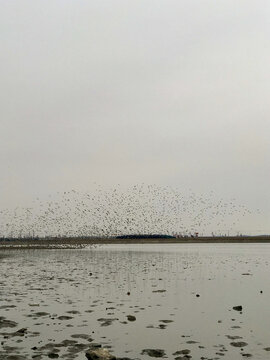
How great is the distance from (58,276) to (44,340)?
75.2 feet

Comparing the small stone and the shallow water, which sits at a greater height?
the shallow water

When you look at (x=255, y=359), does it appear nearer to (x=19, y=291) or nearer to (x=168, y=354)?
(x=168, y=354)

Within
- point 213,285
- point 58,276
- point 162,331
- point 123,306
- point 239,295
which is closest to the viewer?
point 162,331

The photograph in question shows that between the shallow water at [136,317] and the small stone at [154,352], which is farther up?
the shallow water at [136,317]

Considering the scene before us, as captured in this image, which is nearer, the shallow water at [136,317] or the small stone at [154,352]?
the small stone at [154,352]

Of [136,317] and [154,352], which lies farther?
[136,317]

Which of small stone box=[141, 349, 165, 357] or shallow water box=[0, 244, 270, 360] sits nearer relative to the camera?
small stone box=[141, 349, 165, 357]

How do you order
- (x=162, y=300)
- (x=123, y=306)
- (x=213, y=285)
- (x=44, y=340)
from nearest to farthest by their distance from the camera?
(x=44, y=340), (x=123, y=306), (x=162, y=300), (x=213, y=285)

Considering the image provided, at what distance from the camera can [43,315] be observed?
2095 cm

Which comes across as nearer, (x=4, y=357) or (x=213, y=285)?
(x=4, y=357)

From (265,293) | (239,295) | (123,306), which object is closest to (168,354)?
(123,306)

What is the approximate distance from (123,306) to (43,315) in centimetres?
501

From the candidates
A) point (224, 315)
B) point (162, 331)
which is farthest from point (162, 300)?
point (162, 331)

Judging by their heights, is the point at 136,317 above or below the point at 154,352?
above
